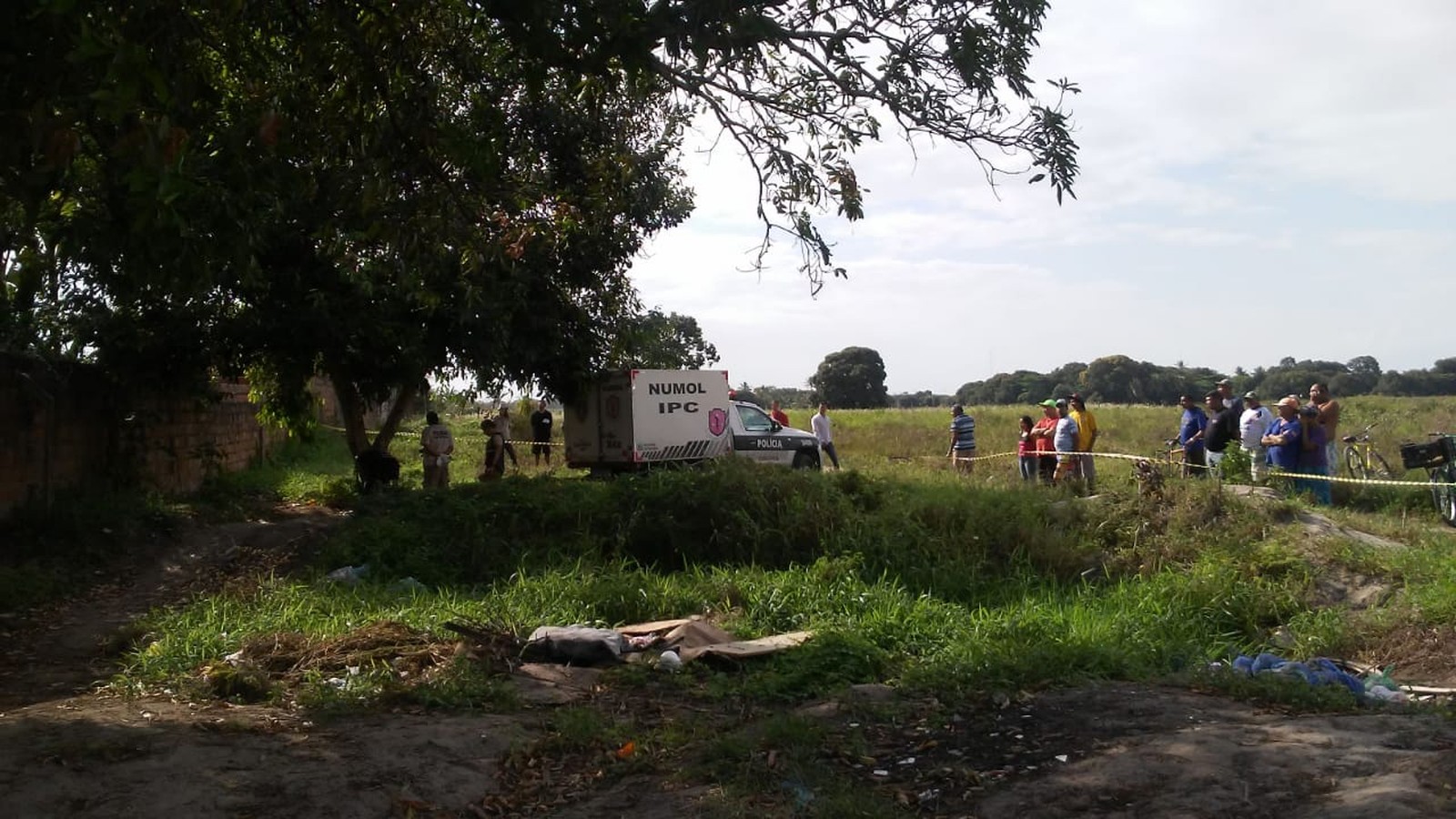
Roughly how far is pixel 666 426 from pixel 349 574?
31.0 ft

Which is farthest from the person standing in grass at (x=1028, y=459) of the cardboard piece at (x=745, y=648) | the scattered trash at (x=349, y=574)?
the cardboard piece at (x=745, y=648)

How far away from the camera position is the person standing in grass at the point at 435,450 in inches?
671

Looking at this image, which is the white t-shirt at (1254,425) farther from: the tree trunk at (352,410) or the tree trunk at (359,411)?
the tree trunk at (352,410)

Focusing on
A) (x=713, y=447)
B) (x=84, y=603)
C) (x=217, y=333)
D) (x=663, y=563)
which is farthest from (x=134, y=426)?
(x=713, y=447)

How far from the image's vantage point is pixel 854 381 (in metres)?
63.1

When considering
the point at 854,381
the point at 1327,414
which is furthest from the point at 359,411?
the point at 854,381

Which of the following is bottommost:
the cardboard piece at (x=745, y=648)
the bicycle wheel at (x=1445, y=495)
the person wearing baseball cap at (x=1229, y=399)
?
the cardboard piece at (x=745, y=648)

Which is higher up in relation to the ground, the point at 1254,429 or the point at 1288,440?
the point at 1254,429

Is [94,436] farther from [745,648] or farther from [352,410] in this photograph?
[745,648]

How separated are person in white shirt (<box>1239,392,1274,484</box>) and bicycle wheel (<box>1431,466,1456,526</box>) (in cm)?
185

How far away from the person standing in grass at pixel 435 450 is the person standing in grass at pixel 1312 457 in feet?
35.5

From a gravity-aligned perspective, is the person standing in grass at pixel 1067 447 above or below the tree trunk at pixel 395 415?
below

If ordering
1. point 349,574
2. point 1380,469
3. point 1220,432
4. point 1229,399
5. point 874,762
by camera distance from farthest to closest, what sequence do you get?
point 1380,469 < point 1229,399 < point 1220,432 < point 349,574 < point 874,762

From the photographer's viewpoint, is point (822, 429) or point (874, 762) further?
point (822, 429)
